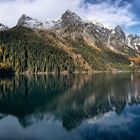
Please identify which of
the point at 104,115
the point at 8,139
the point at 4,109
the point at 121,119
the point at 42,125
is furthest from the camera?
the point at 4,109

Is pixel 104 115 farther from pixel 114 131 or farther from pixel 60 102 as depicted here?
pixel 60 102

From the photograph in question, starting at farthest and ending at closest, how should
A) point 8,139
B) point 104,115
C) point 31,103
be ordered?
point 31,103, point 104,115, point 8,139

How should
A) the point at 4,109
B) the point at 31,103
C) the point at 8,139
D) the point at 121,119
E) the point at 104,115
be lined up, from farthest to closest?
the point at 31,103, the point at 4,109, the point at 104,115, the point at 121,119, the point at 8,139

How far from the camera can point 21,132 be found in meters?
50.7

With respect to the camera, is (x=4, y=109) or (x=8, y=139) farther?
(x=4, y=109)

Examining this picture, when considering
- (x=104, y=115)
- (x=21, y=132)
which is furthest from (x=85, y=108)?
(x=21, y=132)

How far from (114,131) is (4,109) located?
31412 mm

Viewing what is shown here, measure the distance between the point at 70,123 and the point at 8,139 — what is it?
15186mm

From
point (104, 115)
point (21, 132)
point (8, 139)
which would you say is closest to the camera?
point (8, 139)

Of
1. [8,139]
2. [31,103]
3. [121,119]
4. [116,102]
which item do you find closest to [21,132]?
[8,139]

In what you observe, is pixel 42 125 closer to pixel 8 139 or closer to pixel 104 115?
pixel 8 139

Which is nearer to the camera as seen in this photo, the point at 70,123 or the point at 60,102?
the point at 70,123

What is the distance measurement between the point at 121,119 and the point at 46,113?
17.1 metres

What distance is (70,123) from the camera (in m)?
58.2
